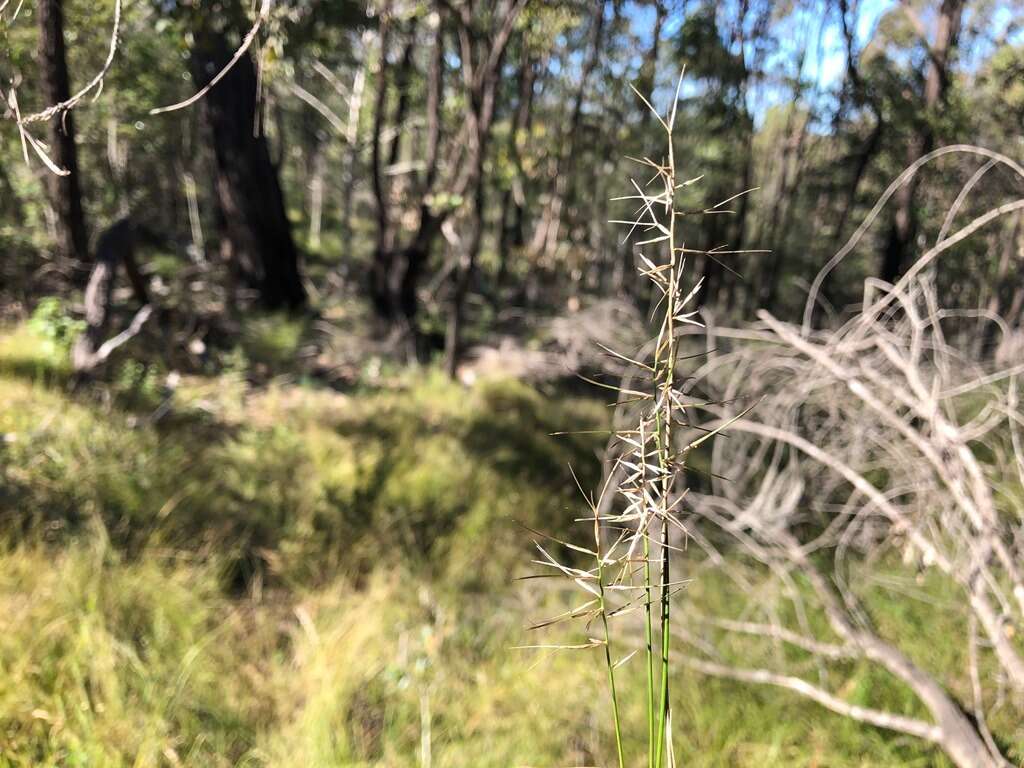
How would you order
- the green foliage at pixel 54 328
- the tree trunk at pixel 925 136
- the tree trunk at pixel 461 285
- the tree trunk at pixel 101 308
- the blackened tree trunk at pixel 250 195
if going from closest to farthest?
the tree trunk at pixel 101 308 < the green foliage at pixel 54 328 < the tree trunk at pixel 461 285 < the blackened tree trunk at pixel 250 195 < the tree trunk at pixel 925 136

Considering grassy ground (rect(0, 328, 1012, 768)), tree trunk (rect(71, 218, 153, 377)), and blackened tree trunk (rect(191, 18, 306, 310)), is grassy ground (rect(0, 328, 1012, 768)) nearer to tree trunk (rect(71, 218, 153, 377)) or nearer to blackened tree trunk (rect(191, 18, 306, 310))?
tree trunk (rect(71, 218, 153, 377))

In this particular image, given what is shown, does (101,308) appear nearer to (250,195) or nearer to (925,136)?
(250,195)

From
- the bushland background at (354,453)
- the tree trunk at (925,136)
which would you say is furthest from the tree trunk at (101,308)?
the tree trunk at (925,136)

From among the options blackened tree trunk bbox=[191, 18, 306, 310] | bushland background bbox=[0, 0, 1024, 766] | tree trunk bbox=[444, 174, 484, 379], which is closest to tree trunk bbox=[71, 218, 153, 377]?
bushland background bbox=[0, 0, 1024, 766]

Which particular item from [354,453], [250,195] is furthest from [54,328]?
[250,195]

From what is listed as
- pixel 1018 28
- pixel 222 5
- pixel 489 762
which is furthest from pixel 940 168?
pixel 489 762

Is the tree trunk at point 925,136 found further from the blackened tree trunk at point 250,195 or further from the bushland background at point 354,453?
the blackened tree trunk at point 250,195

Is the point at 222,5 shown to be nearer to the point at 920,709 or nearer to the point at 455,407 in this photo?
the point at 455,407
